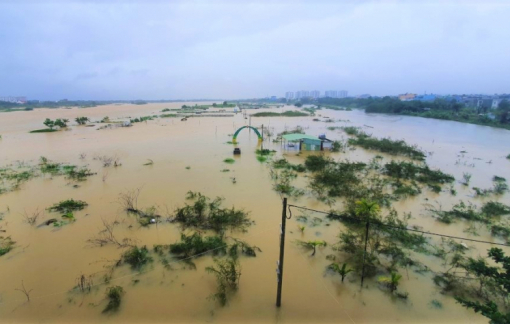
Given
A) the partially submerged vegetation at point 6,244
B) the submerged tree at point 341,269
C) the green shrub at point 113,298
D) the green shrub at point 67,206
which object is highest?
the green shrub at point 67,206

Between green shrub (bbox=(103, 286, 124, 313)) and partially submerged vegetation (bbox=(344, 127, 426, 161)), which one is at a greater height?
partially submerged vegetation (bbox=(344, 127, 426, 161))

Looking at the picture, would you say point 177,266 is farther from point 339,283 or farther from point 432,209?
point 432,209

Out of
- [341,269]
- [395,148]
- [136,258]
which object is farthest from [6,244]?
[395,148]

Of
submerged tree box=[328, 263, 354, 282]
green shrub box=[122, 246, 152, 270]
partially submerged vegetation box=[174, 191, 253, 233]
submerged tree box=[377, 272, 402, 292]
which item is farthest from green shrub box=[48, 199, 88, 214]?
submerged tree box=[377, 272, 402, 292]

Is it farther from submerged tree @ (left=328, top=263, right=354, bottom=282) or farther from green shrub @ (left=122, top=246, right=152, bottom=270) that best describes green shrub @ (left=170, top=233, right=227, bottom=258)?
submerged tree @ (left=328, top=263, right=354, bottom=282)

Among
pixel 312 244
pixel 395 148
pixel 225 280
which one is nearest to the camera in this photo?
pixel 225 280

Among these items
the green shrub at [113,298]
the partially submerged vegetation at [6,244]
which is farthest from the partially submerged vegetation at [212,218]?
the partially submerged vegetation at [6,244]

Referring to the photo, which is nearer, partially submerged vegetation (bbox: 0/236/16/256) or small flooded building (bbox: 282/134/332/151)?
partially submerged vegetation (bbox: 0/236/16/256)

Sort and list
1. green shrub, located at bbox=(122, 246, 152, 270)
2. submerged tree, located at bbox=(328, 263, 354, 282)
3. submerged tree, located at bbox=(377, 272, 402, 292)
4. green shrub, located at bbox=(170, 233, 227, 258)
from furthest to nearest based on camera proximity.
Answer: green shrub, located at bbox=(170, 233, 227, 258) < green shrub, located at bbox=(122, 246, 152, 270) < submerged tree, located at bbox=(328, 263, 354, 282) < submerged tree, located at bbox=(377, 272, 402, 292)

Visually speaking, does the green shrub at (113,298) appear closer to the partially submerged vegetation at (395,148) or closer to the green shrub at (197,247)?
the green shrub at (197,247)

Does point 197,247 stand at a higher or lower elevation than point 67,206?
lower

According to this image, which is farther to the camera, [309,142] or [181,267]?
[309,142]

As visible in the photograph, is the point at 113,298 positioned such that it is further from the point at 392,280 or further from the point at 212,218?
the point at 392,280
